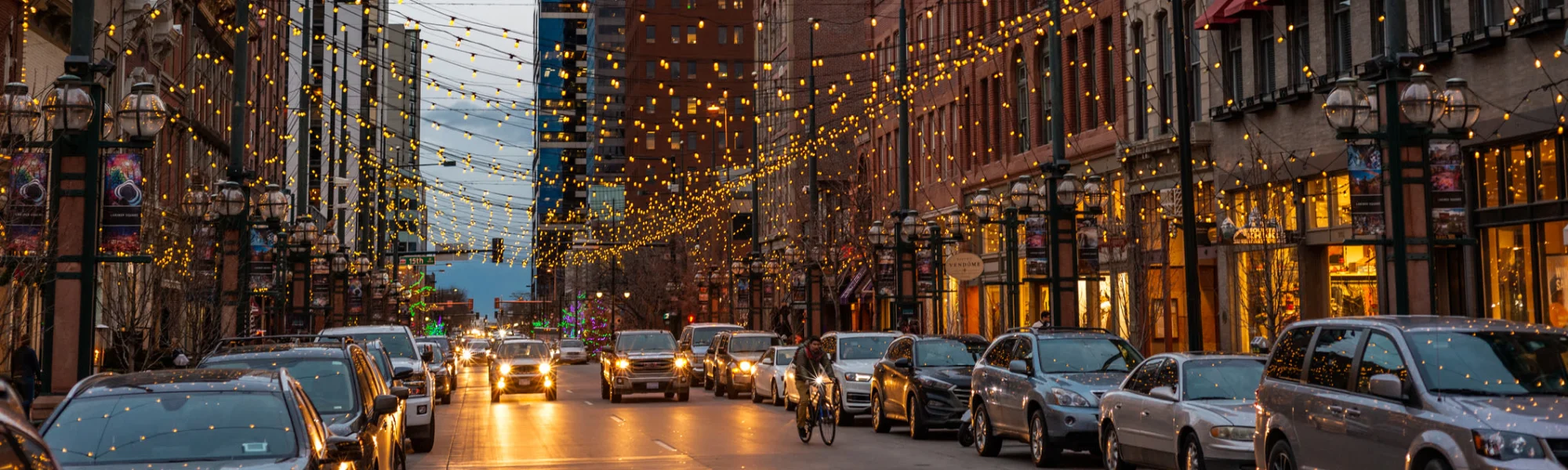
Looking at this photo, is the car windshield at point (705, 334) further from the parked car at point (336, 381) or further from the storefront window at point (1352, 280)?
the parked car at point (336, 381)

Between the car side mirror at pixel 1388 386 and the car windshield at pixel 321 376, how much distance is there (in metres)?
8.46

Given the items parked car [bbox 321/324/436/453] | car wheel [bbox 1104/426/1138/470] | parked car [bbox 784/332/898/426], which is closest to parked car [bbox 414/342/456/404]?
parked car [bbox 321/324/436/453]

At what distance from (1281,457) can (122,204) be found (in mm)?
13710

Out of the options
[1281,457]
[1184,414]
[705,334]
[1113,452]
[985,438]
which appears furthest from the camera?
[705,334]

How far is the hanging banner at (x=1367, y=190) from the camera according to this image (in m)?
18.7

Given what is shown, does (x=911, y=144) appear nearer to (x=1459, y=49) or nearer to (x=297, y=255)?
(x=297, y=255)

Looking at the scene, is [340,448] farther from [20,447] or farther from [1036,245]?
[1036,245]

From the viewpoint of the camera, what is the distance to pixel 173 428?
9875mm

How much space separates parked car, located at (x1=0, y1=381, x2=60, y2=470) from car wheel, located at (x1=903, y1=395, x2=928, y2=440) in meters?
18.5

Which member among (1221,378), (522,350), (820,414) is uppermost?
(1221,378)

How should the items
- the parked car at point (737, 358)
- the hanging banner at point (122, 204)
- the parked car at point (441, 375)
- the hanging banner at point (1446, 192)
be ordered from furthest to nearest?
the parked car at point (737, 358)
the parked car at point (441, 375)
the hanging banner at point (122, 204)
the hanging banner at point (1446, 192)

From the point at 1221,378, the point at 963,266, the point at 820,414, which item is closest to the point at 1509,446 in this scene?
the point at 1221,378

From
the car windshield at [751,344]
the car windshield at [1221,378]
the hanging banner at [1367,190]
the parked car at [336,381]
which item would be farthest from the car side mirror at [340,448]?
the car windshield at [751,344]

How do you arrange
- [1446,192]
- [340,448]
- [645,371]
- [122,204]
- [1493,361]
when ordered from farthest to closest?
[645,371], [122,204], [1446,192], [1493,361], [340,448]
